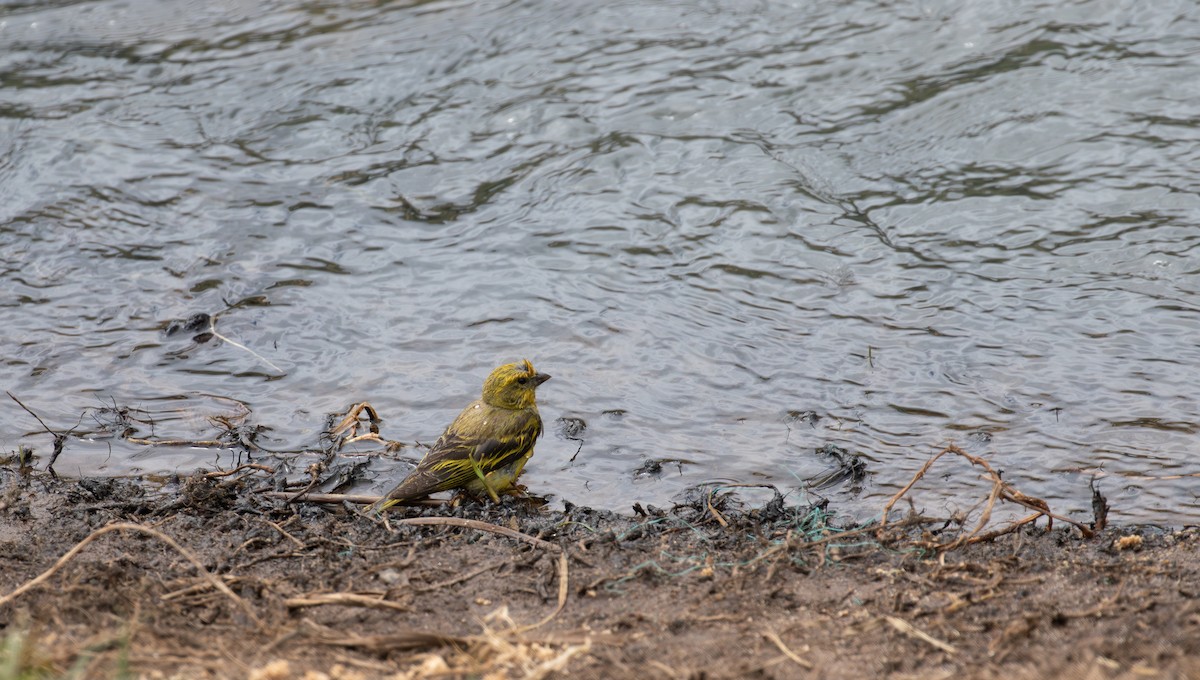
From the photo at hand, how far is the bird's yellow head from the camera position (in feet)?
21.1

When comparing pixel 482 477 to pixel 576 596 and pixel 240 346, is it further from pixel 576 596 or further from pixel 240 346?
pixel 240 346

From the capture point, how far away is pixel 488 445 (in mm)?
6086

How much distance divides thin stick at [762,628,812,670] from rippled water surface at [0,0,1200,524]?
2.03 meters

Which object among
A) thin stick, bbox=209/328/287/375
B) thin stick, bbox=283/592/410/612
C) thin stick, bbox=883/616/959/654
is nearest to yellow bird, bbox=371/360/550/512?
thin stick, bbox=283/592/410/612

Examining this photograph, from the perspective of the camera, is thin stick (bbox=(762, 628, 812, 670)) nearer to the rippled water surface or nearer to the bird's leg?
the rippled water surface

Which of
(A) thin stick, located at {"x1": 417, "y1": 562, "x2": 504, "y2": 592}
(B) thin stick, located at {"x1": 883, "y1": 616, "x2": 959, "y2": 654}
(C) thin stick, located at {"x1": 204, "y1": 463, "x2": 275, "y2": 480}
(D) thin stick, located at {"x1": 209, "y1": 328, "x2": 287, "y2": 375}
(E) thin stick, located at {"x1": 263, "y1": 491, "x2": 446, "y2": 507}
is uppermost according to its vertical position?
(B) thin stick, located at {"x1": 883, "y1": 616, "x2": 959, "y2": 654}

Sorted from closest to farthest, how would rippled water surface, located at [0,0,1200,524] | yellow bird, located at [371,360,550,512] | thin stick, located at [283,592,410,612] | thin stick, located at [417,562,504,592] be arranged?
1. thin stick, located at [283,592,410,612]
2. thin stick, located at [417,562,504,592]
3. yellow bird, located at [371,360,550,512]
4. rippled water surface, located at [0,0,1200,524]

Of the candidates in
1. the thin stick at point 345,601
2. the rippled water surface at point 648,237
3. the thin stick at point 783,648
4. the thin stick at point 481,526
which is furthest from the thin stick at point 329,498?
the thin stick at point 783,648

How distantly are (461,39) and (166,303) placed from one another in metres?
5.34

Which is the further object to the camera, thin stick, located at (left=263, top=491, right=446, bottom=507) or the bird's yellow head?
the bird's yellow head

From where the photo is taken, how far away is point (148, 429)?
22.6ft

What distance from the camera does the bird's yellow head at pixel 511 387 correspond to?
21.1 feet

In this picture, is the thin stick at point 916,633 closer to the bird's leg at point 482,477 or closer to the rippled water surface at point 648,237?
the rippled water surface at point 648,237

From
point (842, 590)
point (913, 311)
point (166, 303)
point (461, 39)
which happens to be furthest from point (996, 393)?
point (461, 39)
